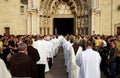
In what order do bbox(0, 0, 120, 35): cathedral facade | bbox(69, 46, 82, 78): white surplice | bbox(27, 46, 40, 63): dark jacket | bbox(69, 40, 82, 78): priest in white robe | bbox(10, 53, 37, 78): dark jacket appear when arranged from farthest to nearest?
bbox(0, 0, 120, 35): cathedral facade, bbox(69, 46, 82, 78): white surplice, bbox(69, 40, 82, 78): priest in white robe, bbox(27, 46, 40, 63): dark jacket, bbox(10, 53, 37, 78): dark jacket

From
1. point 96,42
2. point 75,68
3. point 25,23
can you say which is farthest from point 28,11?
point 75,68

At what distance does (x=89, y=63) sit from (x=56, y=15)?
95.4 feet

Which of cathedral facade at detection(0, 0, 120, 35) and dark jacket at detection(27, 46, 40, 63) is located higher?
cathedral facade at detection(0, 0, 120, 35)

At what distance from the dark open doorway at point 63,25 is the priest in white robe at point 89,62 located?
114 feet

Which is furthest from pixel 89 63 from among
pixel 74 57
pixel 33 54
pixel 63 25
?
pixel 63 25

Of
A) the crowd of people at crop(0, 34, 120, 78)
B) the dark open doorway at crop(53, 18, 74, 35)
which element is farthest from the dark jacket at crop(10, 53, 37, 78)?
the dark open doorway at crop(53, 18, 74, 35)

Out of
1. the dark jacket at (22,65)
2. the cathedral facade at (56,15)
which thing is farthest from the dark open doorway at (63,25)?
the dark jacket at (22,65)

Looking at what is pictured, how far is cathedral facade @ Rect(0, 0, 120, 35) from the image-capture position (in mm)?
37500

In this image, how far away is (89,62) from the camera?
12.4m

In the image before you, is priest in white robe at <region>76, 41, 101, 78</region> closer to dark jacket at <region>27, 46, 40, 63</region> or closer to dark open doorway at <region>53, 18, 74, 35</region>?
dark jacket at <region>27, 46, 40, 63</region>

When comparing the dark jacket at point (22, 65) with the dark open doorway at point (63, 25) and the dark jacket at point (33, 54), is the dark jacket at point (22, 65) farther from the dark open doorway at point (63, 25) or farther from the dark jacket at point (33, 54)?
the dark open doorway at point (63, 25)

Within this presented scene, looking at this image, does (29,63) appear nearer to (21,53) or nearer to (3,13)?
(21,53)

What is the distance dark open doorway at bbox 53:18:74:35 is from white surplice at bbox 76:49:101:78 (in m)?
34.6

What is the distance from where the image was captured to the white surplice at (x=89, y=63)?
12.2m
